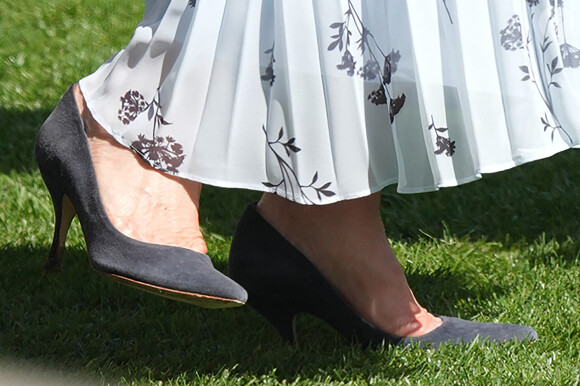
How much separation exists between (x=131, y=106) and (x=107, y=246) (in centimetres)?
24

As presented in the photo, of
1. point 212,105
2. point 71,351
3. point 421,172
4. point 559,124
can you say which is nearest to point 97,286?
point 71,351

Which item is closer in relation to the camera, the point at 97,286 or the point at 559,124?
the point at 559,124

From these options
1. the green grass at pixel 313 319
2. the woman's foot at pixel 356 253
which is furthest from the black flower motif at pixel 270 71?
the green grass at pixel 313 319

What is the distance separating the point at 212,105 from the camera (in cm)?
155

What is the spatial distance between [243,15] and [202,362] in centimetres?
73

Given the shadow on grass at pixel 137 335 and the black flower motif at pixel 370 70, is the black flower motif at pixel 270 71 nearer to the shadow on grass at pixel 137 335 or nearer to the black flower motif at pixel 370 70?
the black flower motif at pixel 370 70

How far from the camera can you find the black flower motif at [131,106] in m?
1.59

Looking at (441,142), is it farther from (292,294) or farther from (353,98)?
(292,294)

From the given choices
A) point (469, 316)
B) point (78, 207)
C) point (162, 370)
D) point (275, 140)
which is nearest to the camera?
point (275, 140)

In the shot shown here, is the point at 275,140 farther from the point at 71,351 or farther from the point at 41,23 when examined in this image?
the point at 41,23

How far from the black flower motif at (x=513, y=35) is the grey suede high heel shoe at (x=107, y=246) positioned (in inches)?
23.8

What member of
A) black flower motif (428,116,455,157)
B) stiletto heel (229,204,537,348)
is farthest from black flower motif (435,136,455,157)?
stiletto heel (229,204,537,348)

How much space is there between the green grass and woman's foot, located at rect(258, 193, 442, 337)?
0.27 feet

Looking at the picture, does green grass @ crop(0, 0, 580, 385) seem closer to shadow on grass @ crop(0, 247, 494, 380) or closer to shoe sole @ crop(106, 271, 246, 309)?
shadow on grass @ crop(0, 247, 494, 380)
